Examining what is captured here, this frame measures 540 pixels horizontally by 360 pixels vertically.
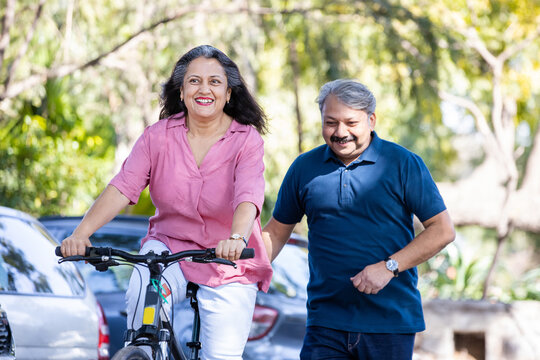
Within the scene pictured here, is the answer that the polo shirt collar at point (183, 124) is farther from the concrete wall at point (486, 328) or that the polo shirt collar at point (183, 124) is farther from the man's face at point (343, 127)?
the concrete wall at point (486, 328)

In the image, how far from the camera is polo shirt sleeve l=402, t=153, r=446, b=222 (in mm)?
4047

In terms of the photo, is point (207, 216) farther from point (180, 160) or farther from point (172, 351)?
point (172, 351)

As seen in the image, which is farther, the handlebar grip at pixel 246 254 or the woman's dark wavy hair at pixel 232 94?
the woman's dark wavy hair at pixel 232 94

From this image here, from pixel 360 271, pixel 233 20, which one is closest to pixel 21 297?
pixel 360 271

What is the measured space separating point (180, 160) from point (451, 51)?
7626 millimetres

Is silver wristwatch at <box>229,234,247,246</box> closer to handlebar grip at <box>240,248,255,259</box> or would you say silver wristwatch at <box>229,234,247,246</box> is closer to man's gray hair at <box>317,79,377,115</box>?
handlebar grip at <box>240,248,255,259</box>

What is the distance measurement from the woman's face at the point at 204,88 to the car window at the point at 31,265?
4.70 feet

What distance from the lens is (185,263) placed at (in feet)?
13.3

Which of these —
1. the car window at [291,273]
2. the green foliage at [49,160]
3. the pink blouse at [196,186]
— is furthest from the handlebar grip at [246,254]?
the green foliage at [49,160]

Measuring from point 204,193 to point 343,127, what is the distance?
0.72 metres

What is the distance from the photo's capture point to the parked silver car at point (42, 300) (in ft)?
15.0

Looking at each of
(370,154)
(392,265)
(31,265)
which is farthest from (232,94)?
(31,265)

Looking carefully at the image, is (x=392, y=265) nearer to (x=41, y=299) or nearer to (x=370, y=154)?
(x=370, y=154)

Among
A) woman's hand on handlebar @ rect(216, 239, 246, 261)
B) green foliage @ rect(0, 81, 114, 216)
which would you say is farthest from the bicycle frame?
green foliage @ rect(0, 81, 114, 216)
